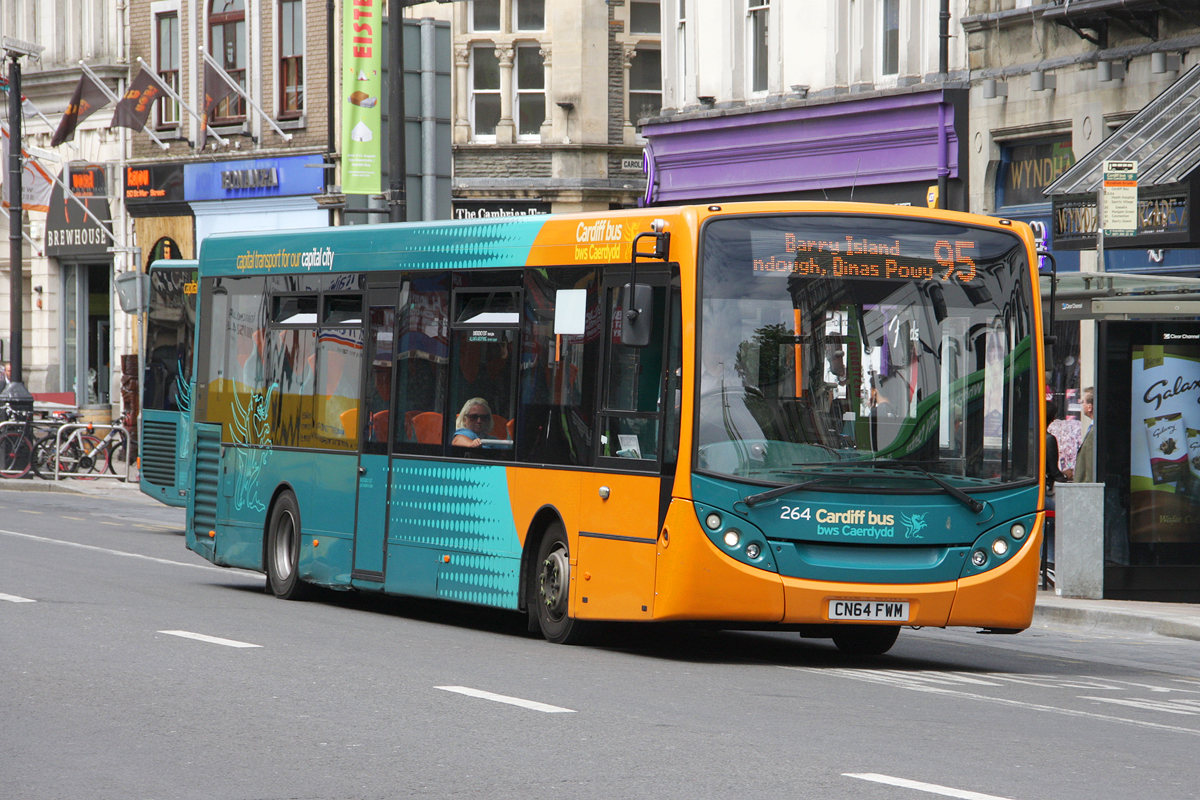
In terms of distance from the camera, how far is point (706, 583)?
11562mm

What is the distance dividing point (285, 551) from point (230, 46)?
→ 1010 inches

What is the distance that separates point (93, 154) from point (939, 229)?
33594mm

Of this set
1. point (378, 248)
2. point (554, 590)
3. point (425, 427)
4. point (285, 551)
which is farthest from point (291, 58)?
point (554, 590)

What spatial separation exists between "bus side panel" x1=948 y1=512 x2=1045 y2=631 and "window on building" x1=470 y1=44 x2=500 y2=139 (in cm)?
2671

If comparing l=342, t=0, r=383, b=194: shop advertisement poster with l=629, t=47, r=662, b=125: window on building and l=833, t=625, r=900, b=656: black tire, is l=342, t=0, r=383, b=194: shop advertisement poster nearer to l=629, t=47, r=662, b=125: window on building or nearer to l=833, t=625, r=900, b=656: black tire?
l=629, t=47, r=662, b=125: window on building

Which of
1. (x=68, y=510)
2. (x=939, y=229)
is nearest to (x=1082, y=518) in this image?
(x=939, y=229)

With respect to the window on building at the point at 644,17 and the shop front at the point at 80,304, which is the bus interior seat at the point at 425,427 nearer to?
the window on building at the point at 644,17

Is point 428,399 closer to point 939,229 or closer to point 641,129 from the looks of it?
point 939,229

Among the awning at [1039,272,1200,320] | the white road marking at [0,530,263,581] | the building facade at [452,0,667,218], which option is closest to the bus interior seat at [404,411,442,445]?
the white road marking at [0,530,263,581]

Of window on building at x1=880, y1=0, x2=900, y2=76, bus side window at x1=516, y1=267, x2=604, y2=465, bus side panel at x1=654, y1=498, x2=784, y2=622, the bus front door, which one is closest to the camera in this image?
bus side panel at x1=654, y1=498, x2=784, y2=622

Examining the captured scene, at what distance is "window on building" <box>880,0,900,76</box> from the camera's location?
27094 mm

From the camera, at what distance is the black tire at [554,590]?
12625 millimetres

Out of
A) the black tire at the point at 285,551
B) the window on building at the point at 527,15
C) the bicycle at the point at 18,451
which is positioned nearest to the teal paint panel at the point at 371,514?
the black tire at the point at 285,551

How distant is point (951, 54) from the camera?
85.2 ft
